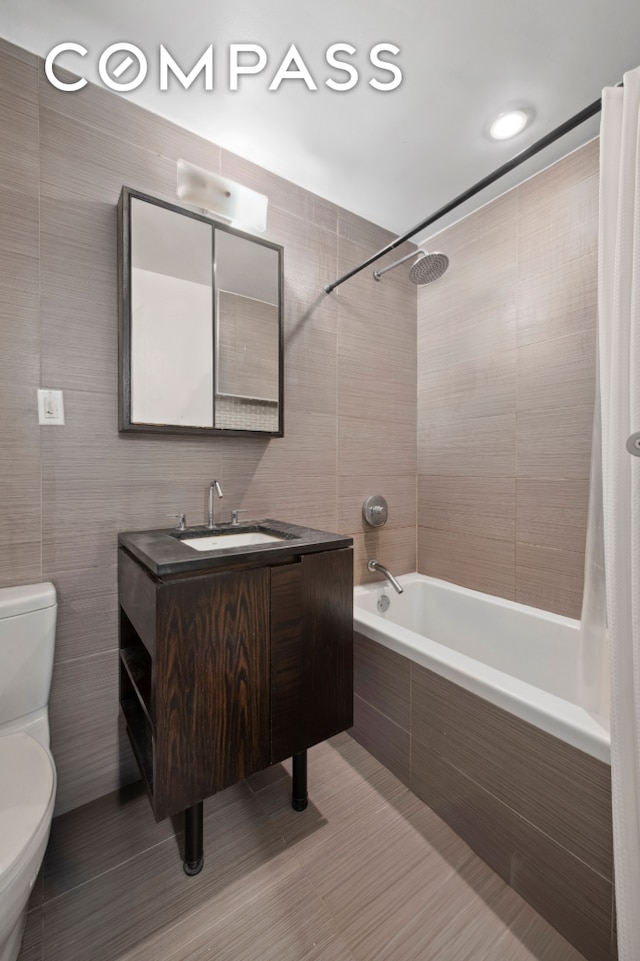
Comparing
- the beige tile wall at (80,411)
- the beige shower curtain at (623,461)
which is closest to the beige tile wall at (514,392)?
the beige shower curtain at (623,461)

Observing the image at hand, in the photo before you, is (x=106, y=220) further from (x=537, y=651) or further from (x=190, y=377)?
(x=537, y=651)

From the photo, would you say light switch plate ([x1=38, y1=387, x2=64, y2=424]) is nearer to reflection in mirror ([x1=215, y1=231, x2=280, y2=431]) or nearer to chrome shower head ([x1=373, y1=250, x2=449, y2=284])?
reflection in mirror ([x1=215, y1=231, x2=280, y2=431])

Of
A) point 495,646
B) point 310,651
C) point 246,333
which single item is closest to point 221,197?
point 246,333

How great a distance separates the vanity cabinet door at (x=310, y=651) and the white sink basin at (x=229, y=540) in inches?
11.4

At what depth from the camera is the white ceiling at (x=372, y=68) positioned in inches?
45.2

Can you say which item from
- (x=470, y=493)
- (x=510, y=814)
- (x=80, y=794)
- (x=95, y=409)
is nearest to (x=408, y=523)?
(x=470, y=493)

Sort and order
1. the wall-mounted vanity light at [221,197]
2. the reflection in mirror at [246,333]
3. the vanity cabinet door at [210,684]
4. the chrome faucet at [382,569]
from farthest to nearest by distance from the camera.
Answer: the chrome faucet at [382,569] < the reflection in mirror at [246,333] < the wall-mounted vanity light at [221,197] < the vanity cabinet door at [210,684]

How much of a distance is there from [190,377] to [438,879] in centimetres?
176

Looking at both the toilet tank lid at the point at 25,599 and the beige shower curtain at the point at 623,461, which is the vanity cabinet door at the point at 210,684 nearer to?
the toilet tank lid at the point at 25,599

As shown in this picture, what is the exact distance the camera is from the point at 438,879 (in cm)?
112

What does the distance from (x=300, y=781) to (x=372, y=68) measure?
2389mm

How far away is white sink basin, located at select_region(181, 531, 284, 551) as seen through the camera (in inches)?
57.2

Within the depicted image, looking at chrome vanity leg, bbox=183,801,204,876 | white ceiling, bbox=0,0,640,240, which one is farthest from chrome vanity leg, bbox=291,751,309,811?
white ceiling, bbox=0,0,640,240

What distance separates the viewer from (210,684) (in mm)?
1000
